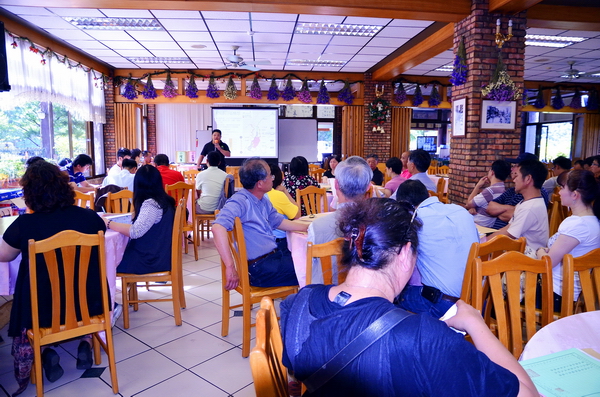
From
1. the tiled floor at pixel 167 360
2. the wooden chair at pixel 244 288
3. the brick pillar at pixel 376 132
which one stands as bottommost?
the tiled floor at pixel 167 360

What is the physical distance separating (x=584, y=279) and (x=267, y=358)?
1.63 metres

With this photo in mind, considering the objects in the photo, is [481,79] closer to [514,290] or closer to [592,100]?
[514,290]

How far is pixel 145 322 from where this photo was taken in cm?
328

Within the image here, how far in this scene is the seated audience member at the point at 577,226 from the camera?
92.2 inches

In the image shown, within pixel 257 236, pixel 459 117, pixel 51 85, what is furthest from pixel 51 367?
pixel 51 85

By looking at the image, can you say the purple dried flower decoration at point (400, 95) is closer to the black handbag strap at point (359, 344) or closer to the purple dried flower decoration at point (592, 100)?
the purple dried flower decoration at point (592, 100)

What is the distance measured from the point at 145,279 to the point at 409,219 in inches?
97.7

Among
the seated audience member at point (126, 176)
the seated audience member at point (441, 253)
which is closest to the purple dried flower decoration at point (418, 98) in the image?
the seated audience member at point (126, 176)

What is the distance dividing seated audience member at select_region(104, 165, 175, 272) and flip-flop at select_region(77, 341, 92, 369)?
0.64 m

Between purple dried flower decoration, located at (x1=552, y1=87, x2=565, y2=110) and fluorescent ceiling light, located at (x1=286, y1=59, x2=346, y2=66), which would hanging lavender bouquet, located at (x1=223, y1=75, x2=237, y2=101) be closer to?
fluorescent ceiling light, located at (x1=286, y1=59, x2=346, y2=66)

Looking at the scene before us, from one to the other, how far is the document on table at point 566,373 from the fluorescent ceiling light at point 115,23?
6.45 meters

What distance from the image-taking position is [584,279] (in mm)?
1821

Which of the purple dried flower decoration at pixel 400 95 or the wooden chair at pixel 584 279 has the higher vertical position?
the purple dried flower decoration at pixel 400 95

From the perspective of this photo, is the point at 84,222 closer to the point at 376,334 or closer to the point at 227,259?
the point at 227,259
